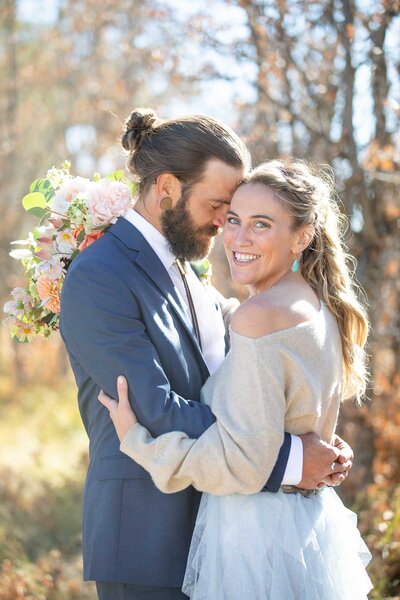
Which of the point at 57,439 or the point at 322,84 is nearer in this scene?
the point at 322,84

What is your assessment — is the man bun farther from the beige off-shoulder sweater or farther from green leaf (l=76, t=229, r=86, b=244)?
the beige off-shoulder sweater

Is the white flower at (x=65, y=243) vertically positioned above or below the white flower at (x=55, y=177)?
below

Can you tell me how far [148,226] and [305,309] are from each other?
700 mm

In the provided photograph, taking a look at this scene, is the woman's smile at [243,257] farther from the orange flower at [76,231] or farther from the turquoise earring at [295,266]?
the orange flower at [76,231]

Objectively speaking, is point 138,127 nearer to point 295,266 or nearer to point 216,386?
point 295,266

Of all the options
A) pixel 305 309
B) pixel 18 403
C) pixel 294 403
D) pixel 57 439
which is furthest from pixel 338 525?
pixel 18 403

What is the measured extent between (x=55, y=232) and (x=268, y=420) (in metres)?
1.20

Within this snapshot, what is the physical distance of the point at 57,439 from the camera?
33.7ft

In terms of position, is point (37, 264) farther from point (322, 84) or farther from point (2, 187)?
point (2, 187)

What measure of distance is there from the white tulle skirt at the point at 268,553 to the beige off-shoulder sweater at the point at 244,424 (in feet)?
0.38

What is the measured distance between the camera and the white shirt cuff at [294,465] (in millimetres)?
2789

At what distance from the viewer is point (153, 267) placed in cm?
307

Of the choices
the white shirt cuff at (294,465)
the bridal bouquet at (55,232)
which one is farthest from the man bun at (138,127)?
the white shirt cuff at (294,465)

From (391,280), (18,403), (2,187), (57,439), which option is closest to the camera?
(391,280)
